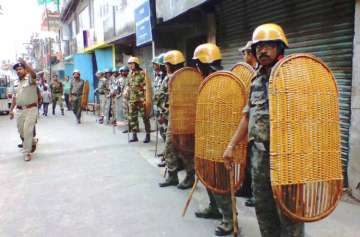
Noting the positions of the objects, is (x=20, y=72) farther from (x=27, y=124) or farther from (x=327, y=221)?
(x=327, y=221)

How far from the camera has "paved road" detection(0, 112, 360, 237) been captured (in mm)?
3809

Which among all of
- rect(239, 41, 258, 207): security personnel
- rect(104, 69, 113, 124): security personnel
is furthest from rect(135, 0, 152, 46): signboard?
rect(239, 41, 258, 207): security personnel

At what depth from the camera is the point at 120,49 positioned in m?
17.3

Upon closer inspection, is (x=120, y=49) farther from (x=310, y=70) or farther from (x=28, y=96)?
(x=310, y=70)

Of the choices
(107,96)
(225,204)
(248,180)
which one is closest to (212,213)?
(225,204)

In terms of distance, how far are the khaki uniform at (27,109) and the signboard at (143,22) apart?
336 cm

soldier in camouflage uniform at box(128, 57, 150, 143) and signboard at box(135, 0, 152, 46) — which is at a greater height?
signboard at box(135, 0, 152, 46)

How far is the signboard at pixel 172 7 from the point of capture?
7.38 meters

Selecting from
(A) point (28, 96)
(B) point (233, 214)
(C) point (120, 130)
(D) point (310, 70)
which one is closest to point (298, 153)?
(D) point (310, 70)

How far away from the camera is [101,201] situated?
4.74 m

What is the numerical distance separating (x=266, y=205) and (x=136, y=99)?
251 inches

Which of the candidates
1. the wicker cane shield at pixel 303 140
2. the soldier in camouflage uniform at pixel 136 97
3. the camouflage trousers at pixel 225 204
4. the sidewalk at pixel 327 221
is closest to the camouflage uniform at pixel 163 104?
the sidewalk at pixel 327 221

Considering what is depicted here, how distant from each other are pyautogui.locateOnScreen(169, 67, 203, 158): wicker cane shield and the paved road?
0.70 metres

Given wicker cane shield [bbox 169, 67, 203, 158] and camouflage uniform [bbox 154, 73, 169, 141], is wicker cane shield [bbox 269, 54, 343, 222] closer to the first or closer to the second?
wicker cane shield [bbox 169, 67, 203, 158]
